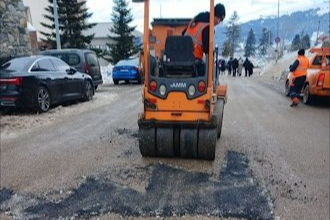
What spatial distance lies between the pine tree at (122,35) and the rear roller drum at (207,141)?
37392 millimetres

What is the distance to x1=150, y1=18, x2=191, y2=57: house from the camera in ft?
18.4

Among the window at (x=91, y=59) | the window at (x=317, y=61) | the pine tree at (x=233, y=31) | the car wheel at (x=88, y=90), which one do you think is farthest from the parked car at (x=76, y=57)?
the pine tree at (x=233, y=31)

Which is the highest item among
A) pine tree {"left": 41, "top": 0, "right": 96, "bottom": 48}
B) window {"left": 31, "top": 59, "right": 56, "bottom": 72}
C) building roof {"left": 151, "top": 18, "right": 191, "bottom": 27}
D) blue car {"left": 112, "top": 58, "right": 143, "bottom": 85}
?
pine tree {"left": 41, "top": 0, "right": 96, "bottom": 48}

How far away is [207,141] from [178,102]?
2.33ft

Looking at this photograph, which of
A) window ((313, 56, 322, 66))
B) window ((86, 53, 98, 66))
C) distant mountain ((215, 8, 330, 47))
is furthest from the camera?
distant mountain ((215, 8, 330, 47))

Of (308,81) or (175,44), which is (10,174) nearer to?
(175,44)

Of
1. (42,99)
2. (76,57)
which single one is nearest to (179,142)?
(42,99)

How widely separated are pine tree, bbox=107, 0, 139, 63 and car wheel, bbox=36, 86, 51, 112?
3251 centimetres

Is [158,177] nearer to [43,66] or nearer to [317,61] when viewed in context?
[43,66]

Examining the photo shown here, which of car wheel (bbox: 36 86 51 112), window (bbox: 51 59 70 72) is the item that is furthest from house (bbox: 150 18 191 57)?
window (bbox: 51 59 70 72)

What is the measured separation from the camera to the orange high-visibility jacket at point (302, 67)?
40.3ft

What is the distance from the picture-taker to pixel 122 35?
139 ft

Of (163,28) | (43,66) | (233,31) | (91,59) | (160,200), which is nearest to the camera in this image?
(160,200)

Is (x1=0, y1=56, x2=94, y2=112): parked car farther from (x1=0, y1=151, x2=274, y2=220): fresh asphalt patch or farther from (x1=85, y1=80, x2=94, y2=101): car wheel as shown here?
(x1=0, y1=151, x2=274, y2=220): fresh asphalt patch
